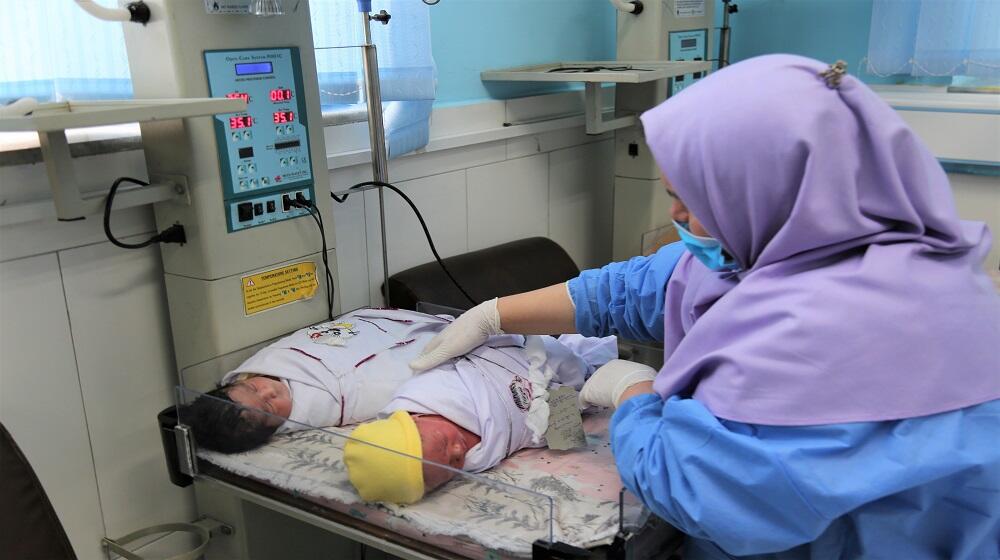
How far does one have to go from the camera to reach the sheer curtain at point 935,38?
8.92ft

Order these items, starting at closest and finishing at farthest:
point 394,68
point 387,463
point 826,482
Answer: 1. point 826,482
2. point 387,463
3. point 394,68

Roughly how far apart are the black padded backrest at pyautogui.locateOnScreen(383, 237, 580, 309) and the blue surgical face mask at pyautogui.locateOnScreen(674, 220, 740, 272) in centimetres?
113

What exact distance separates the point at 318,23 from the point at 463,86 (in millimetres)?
582

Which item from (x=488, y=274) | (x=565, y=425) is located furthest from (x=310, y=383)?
(x=488, y=274)

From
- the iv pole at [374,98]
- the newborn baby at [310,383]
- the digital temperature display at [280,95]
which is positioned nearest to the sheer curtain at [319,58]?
the iv pole at [374,98]

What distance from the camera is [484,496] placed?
1202 millimetres

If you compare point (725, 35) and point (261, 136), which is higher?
point (725, 35)

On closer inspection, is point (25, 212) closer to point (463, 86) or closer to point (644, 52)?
point (463, 86)

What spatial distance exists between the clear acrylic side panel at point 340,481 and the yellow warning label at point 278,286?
0.24 m

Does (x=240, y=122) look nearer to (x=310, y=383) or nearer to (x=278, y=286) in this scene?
(x=278, y=286)

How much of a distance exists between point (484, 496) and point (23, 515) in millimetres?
809

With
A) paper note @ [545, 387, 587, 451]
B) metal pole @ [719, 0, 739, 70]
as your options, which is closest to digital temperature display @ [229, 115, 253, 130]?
paper note @ [545, 387, 587, 451]

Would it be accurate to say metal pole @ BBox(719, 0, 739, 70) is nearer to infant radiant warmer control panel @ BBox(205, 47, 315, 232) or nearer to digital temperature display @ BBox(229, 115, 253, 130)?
infant radiant warmer control panel @ BBox(205, 47, 315, 232)

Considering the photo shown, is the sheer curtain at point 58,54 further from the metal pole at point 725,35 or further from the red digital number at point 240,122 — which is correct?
the metal pole at point 725,35
